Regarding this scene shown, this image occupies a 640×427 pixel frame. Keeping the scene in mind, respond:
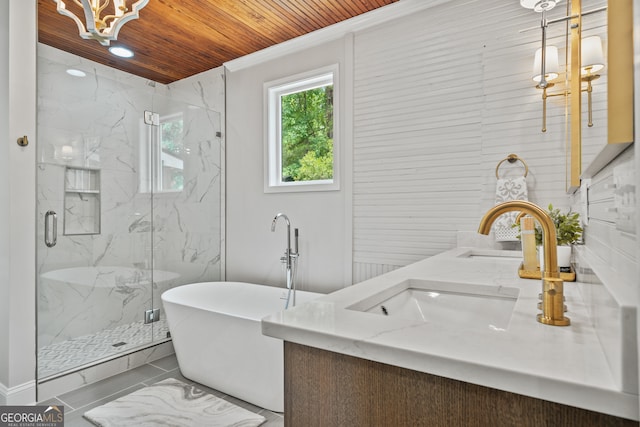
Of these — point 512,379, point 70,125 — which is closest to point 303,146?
point 70,125

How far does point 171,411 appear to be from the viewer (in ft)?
6.66

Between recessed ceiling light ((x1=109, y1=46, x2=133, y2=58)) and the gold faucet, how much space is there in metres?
3.50

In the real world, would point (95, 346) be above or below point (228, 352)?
below

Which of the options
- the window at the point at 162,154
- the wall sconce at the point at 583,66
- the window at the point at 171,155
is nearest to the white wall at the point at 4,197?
the window at the point at 162,154

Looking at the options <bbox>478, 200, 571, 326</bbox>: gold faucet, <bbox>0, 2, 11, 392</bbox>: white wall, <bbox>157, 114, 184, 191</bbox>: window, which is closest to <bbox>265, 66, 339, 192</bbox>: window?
<bbox>157, 114, 184, 191</bbox>: window

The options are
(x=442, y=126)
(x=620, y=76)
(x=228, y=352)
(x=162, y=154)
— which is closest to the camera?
(x=620, y=76)

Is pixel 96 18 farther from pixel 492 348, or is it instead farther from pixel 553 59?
pixel 553 59

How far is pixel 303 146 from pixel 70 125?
1.76 metres

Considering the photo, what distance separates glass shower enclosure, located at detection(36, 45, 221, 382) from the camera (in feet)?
7.89

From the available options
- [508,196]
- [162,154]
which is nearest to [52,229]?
[162,154]

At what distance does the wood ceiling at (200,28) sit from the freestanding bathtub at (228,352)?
2075mm

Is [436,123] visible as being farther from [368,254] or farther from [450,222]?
[368,254]

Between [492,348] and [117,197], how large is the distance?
10.2 ft

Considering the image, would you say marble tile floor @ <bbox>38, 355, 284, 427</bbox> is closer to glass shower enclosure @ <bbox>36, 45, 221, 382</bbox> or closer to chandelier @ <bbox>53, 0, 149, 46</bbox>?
glass shower enclosure @ <bbox>36, 45, 221, 382</bbox>
